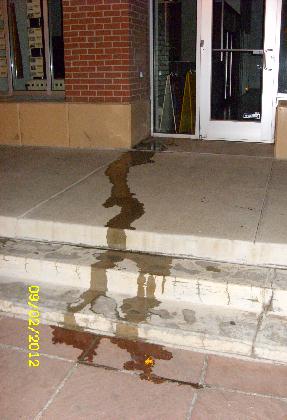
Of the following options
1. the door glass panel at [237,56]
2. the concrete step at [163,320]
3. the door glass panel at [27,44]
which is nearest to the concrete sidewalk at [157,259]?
the concrete step at [163,320]

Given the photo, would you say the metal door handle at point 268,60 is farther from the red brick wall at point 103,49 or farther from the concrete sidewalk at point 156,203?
the red brick wall at point 103,49

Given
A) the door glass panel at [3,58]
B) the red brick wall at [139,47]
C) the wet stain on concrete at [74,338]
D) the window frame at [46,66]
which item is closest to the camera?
the wet stain on concrete at [74,338]

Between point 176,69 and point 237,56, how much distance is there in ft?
3.25

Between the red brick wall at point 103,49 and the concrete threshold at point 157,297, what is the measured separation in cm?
337

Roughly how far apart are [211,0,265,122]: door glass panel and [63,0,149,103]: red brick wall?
1.10m

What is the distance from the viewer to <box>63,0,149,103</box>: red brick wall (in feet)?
20.3

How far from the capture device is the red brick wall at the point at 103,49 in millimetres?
6191

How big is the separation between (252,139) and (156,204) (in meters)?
3.08

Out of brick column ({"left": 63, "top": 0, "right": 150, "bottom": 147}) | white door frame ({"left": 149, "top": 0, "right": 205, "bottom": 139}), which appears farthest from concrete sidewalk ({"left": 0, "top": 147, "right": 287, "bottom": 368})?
white door frame ({"left": 149, "top": 0, "right": 205, "bottom": 139})

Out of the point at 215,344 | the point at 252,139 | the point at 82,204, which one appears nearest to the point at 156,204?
the point at 82,204

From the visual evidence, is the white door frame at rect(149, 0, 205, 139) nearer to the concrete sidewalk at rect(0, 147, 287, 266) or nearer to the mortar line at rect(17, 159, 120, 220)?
the concrete sidewalk at rect(0, 147, 287, 266)

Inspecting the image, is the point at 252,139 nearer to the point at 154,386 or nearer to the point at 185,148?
the point at 185,148

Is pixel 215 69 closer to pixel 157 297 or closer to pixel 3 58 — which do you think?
pixel 3 58
